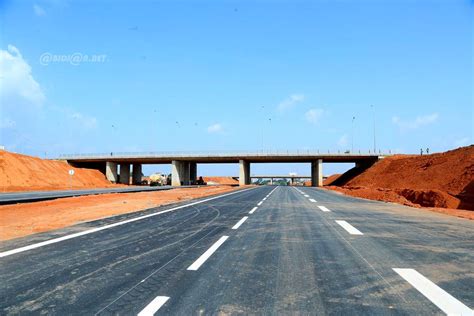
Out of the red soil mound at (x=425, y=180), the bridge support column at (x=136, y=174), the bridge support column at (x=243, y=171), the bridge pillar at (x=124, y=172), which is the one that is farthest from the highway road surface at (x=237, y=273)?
the bridge support column at (x=136, y=174)

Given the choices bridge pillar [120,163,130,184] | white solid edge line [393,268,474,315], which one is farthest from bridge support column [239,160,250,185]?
white solid edge line [393,268,474,315]

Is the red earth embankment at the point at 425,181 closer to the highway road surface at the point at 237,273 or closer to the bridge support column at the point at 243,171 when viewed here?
→ the highway road surface at the point at 237,273

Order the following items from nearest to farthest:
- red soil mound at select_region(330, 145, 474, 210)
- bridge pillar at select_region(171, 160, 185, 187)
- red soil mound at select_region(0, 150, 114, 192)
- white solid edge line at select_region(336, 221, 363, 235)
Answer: white solid edge line at select_region(336, 221, 363, 235), red soil mound at select_region(330, 145, 474, 210), red soil mound at select_region(0, 150, 114, 192), bridge pillar at select_region(171, 160, 185, 187)

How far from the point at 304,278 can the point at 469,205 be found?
26.2 m

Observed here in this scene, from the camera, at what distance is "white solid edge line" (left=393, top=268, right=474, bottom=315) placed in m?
3.80

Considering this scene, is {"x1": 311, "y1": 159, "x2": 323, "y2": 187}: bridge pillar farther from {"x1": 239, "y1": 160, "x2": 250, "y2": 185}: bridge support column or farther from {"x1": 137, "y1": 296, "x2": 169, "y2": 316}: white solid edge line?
{"x1": 137, "y1": 296, "x2": 169, "y2": 316}: white solid edge line

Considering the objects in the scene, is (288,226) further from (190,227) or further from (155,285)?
(155,285)

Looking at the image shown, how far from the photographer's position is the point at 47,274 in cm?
518

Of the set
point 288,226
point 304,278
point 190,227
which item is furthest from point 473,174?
point 304,278

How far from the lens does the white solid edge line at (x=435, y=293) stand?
380cm

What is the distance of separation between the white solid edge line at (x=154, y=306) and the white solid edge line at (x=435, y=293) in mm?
3191

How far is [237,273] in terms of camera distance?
5.23 metres

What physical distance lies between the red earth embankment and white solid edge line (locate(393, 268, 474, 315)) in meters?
19.2

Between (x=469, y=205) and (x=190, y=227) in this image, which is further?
(x=469, y=205)
